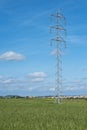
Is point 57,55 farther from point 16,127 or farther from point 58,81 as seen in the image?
point 16,127

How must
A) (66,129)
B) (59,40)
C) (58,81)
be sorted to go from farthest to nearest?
1. (59,40)
2. (58,81)
3. (66,129)

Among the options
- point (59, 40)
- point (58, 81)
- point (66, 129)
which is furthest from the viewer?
point (59, 40)

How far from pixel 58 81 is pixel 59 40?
9253 millimetres

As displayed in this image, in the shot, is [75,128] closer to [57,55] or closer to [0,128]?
[0,128]

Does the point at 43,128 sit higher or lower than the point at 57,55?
lower

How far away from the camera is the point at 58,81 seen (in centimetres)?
7581

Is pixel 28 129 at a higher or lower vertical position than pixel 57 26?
lower

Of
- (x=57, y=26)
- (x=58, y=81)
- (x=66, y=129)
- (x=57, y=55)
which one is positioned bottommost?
(x=66, y=129)

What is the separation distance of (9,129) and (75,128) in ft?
12.9

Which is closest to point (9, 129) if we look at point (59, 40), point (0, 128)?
point (0, 128)

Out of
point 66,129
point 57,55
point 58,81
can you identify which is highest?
point 57,55

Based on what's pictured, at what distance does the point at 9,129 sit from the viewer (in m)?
24.2

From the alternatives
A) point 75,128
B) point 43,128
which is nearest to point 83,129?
point 75,128

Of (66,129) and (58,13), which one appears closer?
(66,129)
